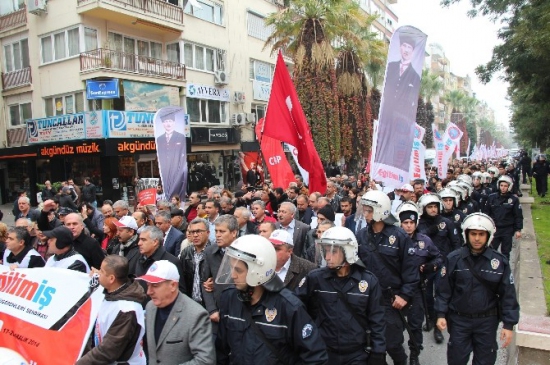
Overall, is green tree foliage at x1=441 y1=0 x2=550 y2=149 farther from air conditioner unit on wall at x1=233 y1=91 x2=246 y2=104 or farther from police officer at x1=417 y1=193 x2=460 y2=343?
air conditioner unit on wall at x1=233 y1=91 x2=246 y2=104

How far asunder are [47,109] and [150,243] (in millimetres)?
20635

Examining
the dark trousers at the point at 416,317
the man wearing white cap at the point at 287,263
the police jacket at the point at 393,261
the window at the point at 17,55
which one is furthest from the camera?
the window at the point at 17,55

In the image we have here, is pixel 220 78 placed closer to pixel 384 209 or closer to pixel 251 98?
pixel 251 98

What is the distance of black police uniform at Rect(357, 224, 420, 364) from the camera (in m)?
4.82

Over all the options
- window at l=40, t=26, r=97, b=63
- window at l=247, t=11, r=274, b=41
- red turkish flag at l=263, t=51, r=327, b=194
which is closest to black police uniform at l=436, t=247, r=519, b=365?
red turkish flag at l=263, t=51, r=327, b=194

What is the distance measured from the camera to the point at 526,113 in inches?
915

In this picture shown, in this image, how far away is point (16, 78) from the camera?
23.2m

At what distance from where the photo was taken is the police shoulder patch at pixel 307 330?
3.03 meters

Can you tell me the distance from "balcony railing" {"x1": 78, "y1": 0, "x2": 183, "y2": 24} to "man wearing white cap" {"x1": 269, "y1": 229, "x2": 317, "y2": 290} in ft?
61.8

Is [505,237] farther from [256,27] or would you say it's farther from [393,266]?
[256,27]

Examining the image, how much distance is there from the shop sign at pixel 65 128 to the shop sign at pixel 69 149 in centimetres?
33

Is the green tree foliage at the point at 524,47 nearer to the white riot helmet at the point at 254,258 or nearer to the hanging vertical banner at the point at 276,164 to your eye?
the hanging vertical banner at the point at 276,164

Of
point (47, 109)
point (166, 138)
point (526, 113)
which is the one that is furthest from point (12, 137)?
point (526, 113)

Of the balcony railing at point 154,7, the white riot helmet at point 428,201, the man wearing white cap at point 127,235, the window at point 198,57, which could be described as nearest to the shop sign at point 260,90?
the window at point 198,57
